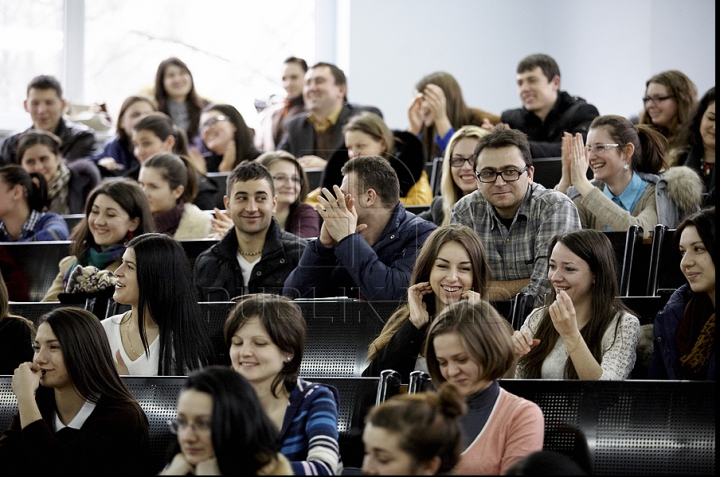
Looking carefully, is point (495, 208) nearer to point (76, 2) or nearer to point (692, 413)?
point (692, 413)

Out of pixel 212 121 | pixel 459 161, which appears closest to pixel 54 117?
pixel 212 121

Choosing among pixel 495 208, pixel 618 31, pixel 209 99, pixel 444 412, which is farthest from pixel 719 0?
pixel 209 99

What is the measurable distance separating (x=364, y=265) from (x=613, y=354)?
101 cm

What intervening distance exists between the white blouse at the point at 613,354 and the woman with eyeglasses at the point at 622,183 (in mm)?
1088

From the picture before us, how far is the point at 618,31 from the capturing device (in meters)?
6.63

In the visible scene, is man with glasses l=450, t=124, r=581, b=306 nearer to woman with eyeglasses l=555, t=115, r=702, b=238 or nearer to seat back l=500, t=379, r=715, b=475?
woman with eyeglasses l=555, t=115, r=702, b=238

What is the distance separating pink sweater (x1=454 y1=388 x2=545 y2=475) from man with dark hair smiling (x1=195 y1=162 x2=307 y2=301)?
159 cm

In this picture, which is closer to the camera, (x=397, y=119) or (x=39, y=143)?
(x=39, y=143)

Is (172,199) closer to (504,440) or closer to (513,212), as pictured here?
(513,212)

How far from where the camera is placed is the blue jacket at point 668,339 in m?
2.65

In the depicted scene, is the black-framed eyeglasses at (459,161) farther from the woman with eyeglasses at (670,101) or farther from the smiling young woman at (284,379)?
the smiling young woman at (284,379)

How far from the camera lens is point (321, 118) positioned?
19.1 feet

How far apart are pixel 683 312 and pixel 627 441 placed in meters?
0.61

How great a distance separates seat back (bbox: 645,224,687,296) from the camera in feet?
10.9
